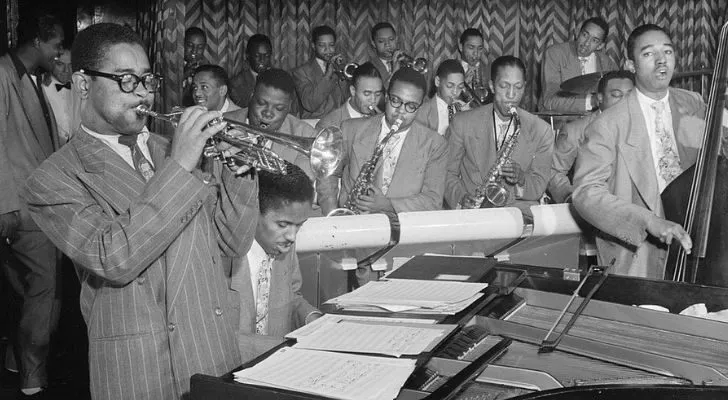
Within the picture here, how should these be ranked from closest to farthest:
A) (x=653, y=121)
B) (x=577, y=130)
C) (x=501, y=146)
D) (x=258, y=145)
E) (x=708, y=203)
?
(x=258, y=145) → (x=708, y=203) → (x=653, y=121) → (x=501, y=146) → (x=577, y=130)

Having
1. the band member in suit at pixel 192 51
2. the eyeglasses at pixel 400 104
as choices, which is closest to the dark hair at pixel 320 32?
the band member in suit at pixel 192 51

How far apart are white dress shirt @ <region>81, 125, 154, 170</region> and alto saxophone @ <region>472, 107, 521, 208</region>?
330cm

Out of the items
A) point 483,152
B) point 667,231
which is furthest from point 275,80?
point 667,231

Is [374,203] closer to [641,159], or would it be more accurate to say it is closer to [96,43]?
[641,159]

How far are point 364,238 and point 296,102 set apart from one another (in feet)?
14.1

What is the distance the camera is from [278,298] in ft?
10.7

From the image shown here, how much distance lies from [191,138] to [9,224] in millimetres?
2505

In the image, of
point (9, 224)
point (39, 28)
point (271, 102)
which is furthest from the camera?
point (271, 102)

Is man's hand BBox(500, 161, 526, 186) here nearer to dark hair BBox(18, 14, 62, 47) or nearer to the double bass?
the double bass

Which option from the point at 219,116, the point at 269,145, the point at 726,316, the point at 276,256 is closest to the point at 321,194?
the point at 276,256

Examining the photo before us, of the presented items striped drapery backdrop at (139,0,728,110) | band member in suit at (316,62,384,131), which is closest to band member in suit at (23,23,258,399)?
band member in suit at (316,62,384,131)

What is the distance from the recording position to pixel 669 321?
94.3 inches

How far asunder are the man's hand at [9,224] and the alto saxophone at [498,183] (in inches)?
107

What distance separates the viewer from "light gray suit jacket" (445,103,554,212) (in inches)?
236
